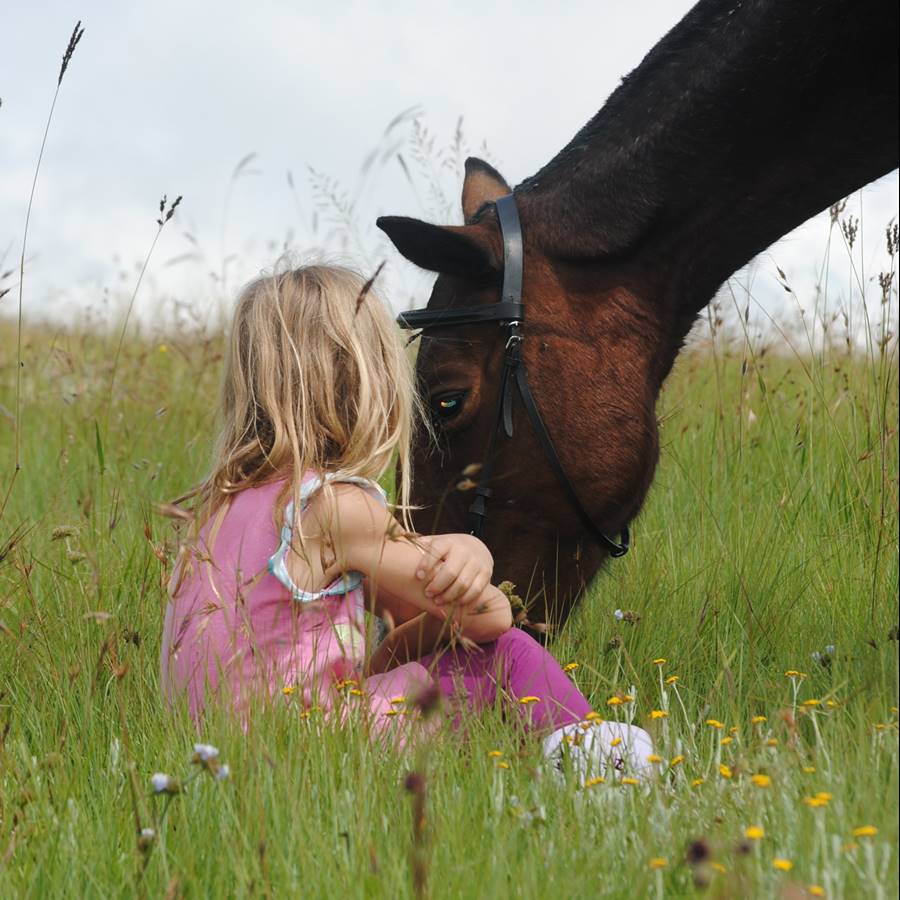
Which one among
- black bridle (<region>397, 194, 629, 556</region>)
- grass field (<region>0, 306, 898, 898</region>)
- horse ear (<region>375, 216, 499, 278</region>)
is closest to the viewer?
grass field (<region>0, 306, 898, 898</region>)

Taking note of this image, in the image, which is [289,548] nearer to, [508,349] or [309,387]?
[309,387]

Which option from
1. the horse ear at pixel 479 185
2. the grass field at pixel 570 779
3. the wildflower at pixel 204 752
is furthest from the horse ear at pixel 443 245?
the wildflower at pixel 204 752

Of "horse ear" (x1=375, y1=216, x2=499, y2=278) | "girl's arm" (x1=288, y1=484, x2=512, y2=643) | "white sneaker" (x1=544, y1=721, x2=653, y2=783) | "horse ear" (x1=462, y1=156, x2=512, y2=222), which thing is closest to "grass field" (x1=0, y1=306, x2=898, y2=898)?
"white sneaker" (x1=544, y1=721, x2=653, y2=783)

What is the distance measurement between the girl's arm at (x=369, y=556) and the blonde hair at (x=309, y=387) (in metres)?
0.17

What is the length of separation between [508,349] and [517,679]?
1089 millimetres

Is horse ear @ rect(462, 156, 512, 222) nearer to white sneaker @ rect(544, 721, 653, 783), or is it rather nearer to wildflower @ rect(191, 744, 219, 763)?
white sneaker @ rect(544, 721, 653, 783)

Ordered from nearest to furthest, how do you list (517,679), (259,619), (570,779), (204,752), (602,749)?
(204,752) < (570,779) < (602,749) < (259,619) < (517,679)

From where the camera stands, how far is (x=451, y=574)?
10.1 ft

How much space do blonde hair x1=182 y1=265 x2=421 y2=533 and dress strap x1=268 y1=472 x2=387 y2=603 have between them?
0.08m

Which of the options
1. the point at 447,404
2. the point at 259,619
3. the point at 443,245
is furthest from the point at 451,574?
the point at 443,245

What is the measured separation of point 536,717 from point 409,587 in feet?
1.57

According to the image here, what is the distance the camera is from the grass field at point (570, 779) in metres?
2.10

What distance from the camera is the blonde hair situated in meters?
3.32

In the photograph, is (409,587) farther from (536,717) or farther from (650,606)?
(650,606)
